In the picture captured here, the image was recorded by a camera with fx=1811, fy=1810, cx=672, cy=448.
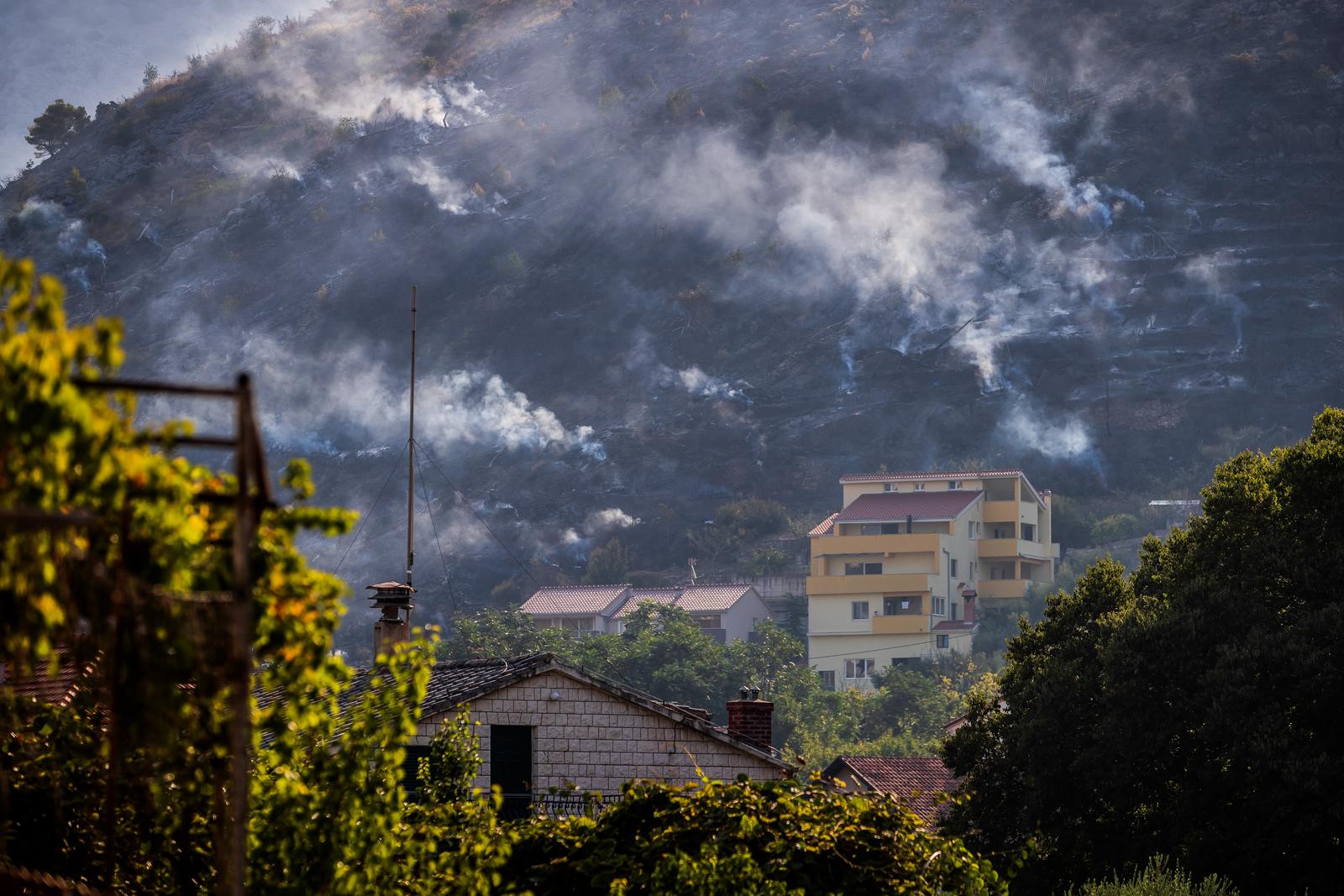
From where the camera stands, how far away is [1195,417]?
7274 inches

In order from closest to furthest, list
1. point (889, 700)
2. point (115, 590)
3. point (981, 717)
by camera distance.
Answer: point (115, 590), point (981, 717), point (889, 700)

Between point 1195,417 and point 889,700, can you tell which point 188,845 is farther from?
point 1195,417

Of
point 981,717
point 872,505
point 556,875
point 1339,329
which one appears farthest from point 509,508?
point 556,875

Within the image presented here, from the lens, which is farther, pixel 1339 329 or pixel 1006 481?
pixel 1339 329

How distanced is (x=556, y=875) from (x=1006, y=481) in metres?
115

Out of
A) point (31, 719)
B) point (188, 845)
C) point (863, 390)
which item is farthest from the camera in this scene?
point (863, 390)

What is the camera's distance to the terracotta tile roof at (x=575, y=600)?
433ft

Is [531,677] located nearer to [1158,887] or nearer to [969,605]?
[1158,887]

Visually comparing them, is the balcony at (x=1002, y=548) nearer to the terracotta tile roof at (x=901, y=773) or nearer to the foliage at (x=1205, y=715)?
the terracotta tile roof at (x=901, y=773)

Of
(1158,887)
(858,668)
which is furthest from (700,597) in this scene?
(1158,887)

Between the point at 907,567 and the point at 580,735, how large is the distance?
9356 centimetres

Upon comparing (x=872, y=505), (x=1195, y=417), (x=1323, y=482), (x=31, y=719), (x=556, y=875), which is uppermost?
(x=1195, y=417)

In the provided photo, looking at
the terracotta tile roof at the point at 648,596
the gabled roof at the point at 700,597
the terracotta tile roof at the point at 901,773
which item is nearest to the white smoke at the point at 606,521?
the terracotta tile roof at the point at 648,596

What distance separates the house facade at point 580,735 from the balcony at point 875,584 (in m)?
91.4
